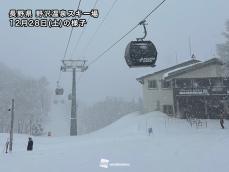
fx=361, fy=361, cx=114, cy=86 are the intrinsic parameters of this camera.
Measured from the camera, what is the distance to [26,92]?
7112 centimetres

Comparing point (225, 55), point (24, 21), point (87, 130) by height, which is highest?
point (225, 55)

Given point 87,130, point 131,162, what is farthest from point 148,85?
point 87,130

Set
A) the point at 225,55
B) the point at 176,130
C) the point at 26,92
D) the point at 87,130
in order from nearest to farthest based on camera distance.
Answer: the point at 176,130 → the point at 225,55 → the point at 26,92 → the point at 87,130

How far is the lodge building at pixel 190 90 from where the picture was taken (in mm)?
41688

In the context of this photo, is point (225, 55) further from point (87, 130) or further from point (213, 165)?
point (87, 130)

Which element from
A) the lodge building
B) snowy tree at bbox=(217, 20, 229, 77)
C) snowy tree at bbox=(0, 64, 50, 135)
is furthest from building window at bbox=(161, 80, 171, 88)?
snowy tree at bbox=(0, 64, 50, 135)

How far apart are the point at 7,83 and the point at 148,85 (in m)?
39.2

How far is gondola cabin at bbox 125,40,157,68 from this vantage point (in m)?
13.1

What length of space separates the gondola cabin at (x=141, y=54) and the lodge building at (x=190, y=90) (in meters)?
28.9

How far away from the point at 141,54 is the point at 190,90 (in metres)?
29.5

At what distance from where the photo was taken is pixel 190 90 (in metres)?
41.6

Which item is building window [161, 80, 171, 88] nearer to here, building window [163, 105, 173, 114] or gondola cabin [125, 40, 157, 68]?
building window [163, 105, 173, 114]

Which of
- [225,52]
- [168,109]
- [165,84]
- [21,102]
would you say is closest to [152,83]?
[165,84]

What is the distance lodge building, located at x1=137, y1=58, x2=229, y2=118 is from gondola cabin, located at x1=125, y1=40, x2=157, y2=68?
28.9m
